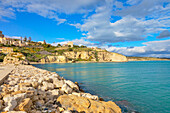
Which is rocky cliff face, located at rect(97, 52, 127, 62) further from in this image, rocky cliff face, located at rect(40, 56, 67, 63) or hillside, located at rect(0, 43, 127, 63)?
rocky cliff face, located at rect(40, 56, 67, 63)

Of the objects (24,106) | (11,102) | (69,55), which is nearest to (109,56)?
(69,55)

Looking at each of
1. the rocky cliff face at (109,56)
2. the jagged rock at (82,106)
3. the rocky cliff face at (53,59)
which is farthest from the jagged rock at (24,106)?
the rocky cliff face at (109,56)

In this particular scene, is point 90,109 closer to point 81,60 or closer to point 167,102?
point 167,102

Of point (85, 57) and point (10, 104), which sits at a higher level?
point (85, 57)

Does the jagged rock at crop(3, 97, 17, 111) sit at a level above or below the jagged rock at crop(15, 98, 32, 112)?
above

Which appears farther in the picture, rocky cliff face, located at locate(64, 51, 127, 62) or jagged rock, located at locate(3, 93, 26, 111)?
rocky cliff face, located at locate(64, 51, 127, 62)

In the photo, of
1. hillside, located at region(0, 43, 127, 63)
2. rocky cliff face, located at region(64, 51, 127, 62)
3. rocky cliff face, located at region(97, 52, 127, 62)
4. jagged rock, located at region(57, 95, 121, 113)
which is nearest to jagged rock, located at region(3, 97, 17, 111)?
jagged rock, located at region(57, 95, 121, 113)

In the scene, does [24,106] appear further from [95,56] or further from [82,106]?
[95,56]

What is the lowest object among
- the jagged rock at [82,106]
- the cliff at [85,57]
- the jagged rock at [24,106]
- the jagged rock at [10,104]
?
the jagged rock at [82,106]

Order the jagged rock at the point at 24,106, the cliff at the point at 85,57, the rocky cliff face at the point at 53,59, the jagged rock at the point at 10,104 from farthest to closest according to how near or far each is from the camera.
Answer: the cliff at the point at 85,57 → the rocky cliff face at the point at 53,59 → the jagged rock at the point at 24,106 → the jagged rock at the point at 10,104

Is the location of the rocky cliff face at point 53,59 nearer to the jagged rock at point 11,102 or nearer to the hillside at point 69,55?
the hillside at point 69,55

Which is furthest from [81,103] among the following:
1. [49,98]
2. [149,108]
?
[149,108]

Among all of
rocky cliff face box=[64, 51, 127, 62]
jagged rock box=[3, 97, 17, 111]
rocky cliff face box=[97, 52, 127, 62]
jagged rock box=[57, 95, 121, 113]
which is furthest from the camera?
rocky cliff face box=[97, 52, 127, 62]

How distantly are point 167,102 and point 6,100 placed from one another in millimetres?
10254
